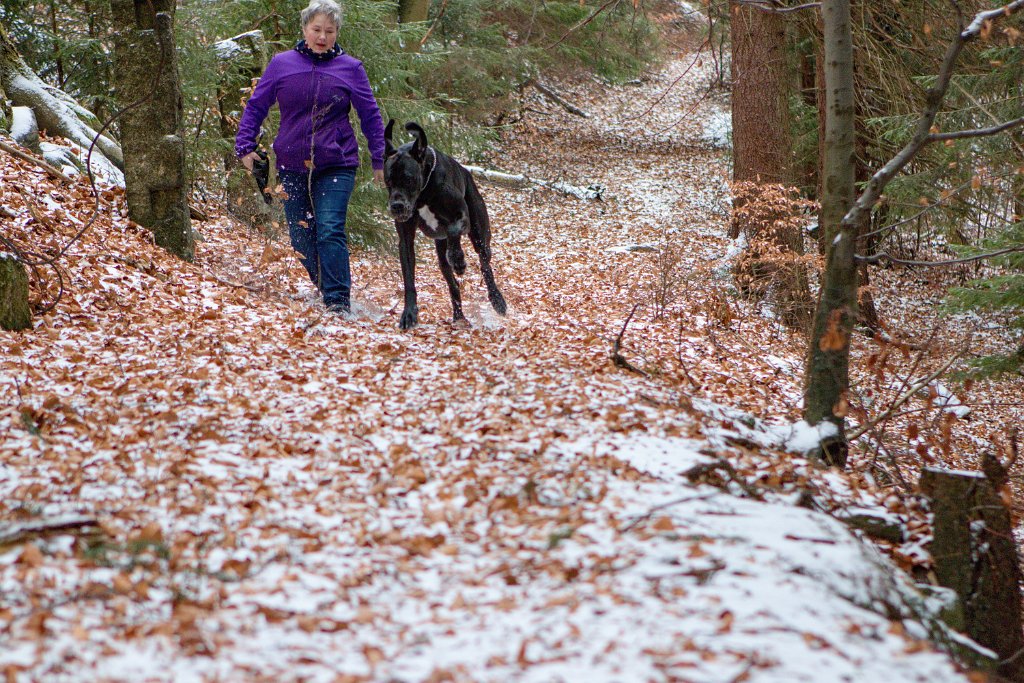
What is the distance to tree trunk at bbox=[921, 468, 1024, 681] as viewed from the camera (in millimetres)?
3740

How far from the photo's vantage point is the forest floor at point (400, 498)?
2730 millimetres

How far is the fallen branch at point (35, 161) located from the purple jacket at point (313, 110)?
2.40 meters

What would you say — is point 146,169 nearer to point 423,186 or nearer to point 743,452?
point 423,186

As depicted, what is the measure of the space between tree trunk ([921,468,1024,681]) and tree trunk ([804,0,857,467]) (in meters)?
0.83

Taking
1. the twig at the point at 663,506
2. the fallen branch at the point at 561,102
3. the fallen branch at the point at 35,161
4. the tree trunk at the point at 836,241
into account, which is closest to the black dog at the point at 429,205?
the tree trunk at the point at 836,241

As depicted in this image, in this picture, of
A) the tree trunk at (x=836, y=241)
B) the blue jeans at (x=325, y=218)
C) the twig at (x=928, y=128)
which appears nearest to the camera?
the twig at (x=928, y=128)

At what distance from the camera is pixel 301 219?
6980mm

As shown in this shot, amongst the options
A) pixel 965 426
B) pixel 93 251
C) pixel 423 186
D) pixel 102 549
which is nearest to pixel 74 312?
pixel 93 251

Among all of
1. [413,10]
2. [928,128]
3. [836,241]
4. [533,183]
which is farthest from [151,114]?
[533,183]

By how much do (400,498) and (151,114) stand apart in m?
4.73

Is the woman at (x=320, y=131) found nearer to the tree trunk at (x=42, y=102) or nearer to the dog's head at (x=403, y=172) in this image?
the dog's head at (x=403, y=172)

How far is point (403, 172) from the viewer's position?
6527 mm

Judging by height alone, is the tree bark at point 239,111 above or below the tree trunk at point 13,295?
above

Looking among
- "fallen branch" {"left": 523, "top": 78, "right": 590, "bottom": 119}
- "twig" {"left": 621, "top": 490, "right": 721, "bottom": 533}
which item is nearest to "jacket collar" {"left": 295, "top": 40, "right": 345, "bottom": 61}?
"twig" {"left": 621, "top": 490, "right": 721, "bottom": 533}
